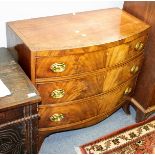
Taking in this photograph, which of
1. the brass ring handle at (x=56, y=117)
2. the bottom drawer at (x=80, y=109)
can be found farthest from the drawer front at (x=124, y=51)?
the brass ring handle at (x=56, y=117)

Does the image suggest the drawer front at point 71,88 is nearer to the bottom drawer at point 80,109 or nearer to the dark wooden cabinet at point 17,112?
the bottom drawer at point 80,109

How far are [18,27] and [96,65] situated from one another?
535mm

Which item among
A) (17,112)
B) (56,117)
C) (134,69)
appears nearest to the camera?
(17,112)

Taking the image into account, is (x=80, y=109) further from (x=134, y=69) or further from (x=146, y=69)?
(x=146, y=69)

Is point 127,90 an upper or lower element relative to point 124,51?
lower

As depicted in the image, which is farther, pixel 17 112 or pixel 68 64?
pixel 68 64

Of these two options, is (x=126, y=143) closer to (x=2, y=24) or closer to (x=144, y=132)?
(x=144, y=132)

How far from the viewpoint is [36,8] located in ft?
5.68

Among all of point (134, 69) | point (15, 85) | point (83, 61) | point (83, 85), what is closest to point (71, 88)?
point (83, 85)

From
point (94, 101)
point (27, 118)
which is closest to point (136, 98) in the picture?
point (94, 101)

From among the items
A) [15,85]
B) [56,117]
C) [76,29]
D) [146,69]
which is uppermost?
[76,29]

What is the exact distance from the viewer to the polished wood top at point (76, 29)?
56.7 inches

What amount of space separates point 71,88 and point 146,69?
713mm

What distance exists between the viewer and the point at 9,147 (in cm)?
140
